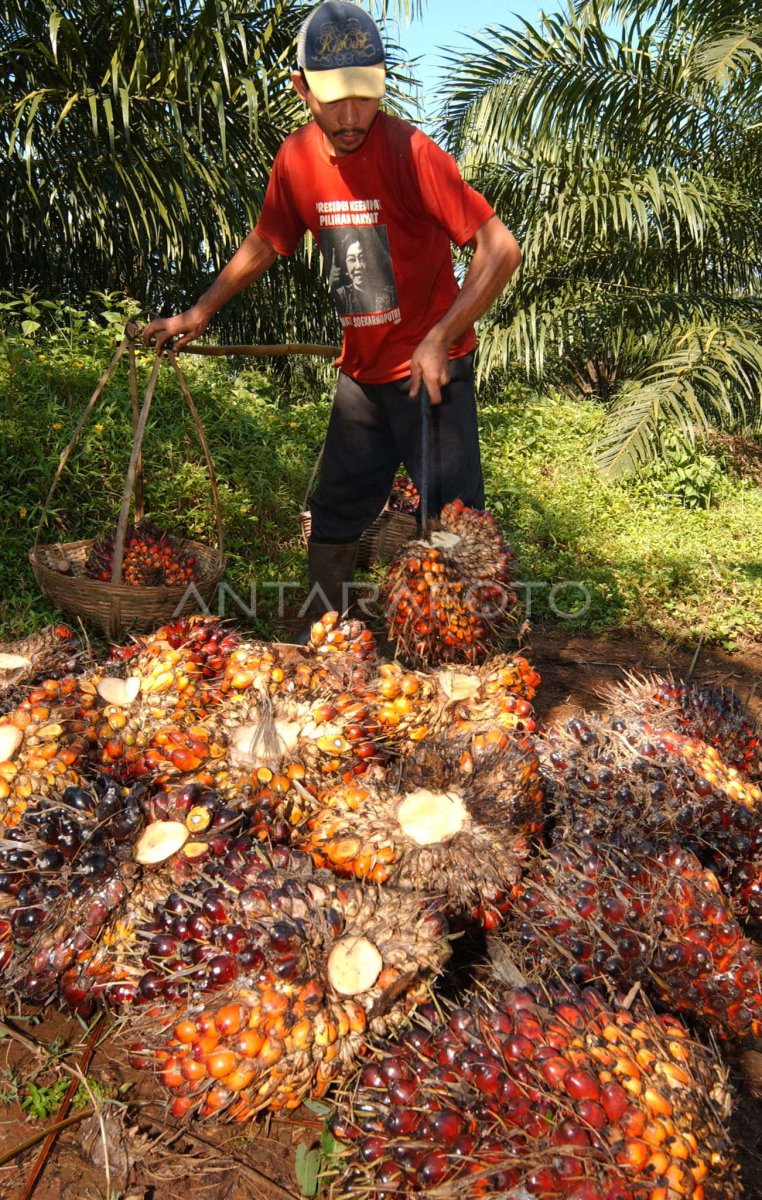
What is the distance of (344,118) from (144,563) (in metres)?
1.70

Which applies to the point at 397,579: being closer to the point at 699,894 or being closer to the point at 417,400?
the point at 417,400

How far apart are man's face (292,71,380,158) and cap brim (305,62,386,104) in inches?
0.9

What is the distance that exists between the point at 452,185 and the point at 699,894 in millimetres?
2165

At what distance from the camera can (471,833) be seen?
5.75 ft

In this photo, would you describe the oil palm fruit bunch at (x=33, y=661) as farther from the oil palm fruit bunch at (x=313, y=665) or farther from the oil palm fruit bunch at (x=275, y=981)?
the oil palm fruit bunch at (x=275, y=981)

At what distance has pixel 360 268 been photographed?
114 inches

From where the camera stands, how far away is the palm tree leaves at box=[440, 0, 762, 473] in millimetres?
7211

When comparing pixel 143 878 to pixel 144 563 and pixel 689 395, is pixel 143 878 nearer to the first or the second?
pixel 144 563

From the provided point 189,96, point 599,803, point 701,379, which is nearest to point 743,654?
point 599,803

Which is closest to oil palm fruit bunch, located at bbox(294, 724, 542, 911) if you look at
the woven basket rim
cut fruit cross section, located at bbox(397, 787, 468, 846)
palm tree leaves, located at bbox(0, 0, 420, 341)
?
cut fruit cross section, located at bbox(397, 787, 468, 846)

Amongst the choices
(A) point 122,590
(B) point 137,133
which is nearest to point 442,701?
(A) point 122,590

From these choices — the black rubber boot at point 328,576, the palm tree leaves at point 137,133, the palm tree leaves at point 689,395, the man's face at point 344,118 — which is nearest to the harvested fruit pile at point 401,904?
the black rubber boot at point 328,576

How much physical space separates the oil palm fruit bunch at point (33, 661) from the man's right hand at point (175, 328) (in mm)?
1134

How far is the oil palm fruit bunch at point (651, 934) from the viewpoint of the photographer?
155 centimetres
